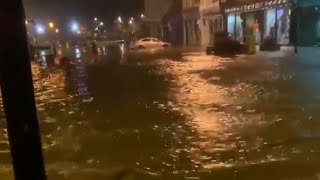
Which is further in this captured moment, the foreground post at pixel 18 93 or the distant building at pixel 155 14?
the distant building at pixel 155 14

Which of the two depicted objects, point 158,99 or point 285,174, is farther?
point 158,99

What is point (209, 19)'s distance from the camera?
2196 inches

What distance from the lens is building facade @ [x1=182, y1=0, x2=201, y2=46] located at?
60.4m

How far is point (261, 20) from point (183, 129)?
3370 centimetres

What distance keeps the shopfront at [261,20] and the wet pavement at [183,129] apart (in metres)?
20.5

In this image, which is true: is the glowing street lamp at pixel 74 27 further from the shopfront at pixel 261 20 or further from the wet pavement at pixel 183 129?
the wet pavement at pixel 183 129

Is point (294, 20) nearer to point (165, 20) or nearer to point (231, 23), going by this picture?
point (231, 23)

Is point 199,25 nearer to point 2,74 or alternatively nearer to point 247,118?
point 247,118

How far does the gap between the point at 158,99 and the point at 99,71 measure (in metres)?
10.9

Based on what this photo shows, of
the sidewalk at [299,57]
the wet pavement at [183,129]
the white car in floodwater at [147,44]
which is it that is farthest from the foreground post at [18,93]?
the white car in floodwater at [147,44]

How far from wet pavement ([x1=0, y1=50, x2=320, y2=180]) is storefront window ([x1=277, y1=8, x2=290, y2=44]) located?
19951 mm

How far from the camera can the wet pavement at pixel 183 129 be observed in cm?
771

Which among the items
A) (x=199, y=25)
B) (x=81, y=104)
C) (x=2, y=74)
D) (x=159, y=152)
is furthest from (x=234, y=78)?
(x=199, y=25)

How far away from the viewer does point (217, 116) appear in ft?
38.4
